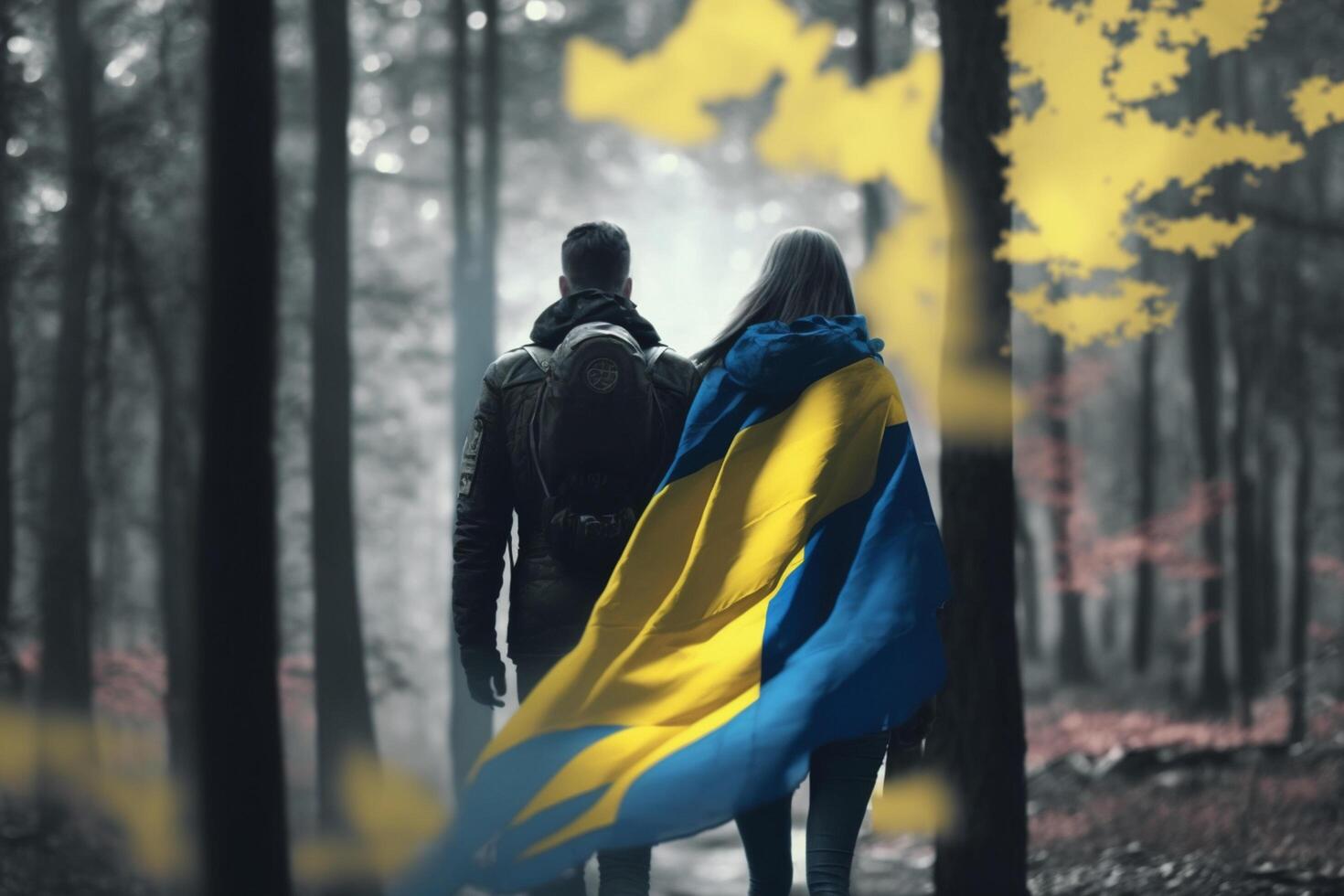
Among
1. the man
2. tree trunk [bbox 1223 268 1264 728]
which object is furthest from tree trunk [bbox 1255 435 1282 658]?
the man

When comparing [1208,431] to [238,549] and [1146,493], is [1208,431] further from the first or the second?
[238,549]

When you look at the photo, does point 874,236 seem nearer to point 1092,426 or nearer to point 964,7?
point 964,7

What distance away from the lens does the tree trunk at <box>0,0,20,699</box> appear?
15127 millimetres

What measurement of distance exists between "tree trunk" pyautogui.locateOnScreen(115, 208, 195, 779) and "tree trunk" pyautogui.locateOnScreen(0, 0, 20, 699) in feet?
5.42

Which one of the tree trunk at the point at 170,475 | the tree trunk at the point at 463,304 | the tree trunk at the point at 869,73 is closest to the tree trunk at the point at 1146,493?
the tree trunk at the point at 869,73

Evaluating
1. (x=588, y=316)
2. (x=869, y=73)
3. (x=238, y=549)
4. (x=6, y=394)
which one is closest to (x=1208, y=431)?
(x=869, y=73)

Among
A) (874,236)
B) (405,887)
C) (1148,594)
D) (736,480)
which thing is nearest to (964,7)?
(736,480)

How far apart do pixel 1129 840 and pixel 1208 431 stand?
10900mm

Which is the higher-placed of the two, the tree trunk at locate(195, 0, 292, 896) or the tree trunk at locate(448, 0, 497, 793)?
the tree trunk at locate(448, 0, 497, 793)

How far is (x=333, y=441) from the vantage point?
13.3 metres

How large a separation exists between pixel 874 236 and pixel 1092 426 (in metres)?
17.4

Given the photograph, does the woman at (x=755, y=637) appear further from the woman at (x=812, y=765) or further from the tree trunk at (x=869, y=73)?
the tree trunk at (x=869, y=73)

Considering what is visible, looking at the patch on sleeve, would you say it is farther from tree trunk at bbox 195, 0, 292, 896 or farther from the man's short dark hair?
tree trunk at bbox 195, 0, 292, 896
